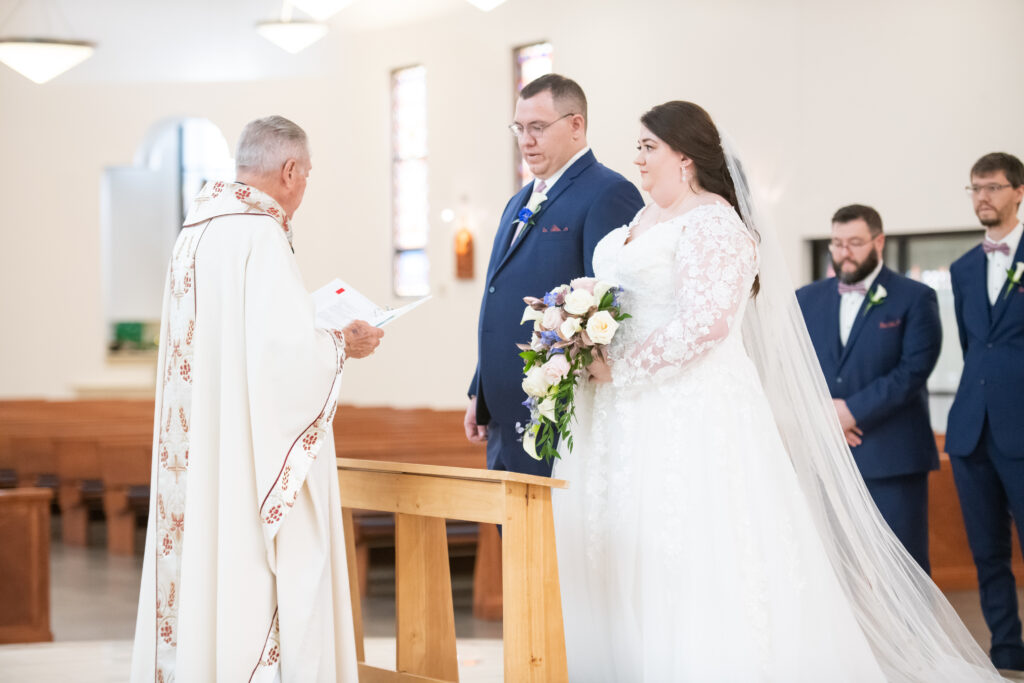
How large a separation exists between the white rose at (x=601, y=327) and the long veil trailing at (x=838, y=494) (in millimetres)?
648

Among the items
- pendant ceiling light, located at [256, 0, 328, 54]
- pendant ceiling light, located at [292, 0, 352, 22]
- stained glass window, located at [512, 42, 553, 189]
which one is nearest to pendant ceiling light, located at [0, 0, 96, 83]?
pendant ceiling light, located at [256, 0, 328, 54]

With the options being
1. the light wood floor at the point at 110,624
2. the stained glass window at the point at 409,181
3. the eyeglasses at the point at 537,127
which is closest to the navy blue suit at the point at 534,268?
the eyeglasses at the point at 537,127

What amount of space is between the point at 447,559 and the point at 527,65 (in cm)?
1023

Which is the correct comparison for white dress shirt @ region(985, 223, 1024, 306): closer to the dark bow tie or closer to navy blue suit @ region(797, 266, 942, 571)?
the dark bow tie

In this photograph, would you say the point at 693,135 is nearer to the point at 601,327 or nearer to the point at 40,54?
the point at 601,327

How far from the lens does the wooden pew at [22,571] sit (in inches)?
213

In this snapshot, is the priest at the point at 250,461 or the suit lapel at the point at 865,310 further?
the suit lapel at the point at 865,310

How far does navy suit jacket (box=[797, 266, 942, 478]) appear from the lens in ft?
14.9

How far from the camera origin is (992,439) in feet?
14.4

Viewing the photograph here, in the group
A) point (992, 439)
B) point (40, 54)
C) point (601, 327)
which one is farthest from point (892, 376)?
point (40, 54)

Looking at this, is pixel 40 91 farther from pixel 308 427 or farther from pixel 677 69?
pixel 308 427

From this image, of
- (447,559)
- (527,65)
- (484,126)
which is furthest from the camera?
(484,126)

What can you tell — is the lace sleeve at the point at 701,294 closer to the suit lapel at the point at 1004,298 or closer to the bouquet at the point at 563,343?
the bouquet at the point at 563,343

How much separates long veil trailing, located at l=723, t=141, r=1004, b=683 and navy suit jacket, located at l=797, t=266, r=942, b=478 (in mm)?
1012
